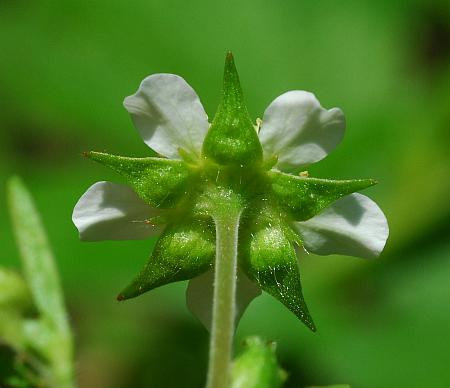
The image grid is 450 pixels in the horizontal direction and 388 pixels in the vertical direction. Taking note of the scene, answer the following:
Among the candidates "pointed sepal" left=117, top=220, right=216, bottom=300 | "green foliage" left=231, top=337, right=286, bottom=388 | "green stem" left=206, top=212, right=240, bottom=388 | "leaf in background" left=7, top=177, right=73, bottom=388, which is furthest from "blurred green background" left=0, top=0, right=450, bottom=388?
"pointed sepal" left=117, top=220, right=216, bottom=300

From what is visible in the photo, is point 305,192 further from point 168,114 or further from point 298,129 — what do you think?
point 168,114

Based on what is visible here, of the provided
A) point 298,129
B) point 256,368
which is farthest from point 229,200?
point 256,368

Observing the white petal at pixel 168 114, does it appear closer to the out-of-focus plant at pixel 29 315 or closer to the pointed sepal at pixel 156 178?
the pointed sepal at pixel 156 178

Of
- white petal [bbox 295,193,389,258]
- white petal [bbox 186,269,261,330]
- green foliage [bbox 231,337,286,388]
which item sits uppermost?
white petal [bbox 295,193,389,258]

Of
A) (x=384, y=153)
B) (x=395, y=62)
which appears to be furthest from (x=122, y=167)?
(x=395, y=62)

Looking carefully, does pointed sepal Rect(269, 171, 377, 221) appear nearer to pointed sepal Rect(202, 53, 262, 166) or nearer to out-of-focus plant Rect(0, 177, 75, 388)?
pointed sepal Rect(202, 53, 262, 166)

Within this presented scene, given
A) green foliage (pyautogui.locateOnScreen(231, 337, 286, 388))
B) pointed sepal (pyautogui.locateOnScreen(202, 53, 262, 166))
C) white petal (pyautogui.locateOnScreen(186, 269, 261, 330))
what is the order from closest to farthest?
pointed sepal (pyautogui.locateOnScreen(202, 53, 262, 166)) < white petal (pyautogui.locateOnScreen(186, 269, 261, 330)) < green foliage (pyautogui.locateOnScreen(231, 337, 286, 388))

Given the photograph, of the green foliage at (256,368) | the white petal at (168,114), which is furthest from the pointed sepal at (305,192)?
the green foliage at (256,368)
